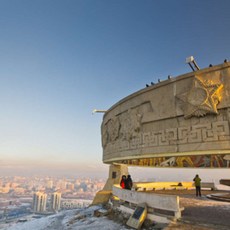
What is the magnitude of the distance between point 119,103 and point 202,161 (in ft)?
19.8

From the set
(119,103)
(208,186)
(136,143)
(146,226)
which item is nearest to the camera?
(146,226)

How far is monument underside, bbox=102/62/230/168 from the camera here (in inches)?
358

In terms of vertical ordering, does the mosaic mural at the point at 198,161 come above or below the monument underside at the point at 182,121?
below

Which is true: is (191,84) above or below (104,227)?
above

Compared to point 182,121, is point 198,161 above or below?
below

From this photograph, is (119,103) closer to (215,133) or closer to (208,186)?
(215,133)

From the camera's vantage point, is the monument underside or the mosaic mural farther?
the mosaic mural

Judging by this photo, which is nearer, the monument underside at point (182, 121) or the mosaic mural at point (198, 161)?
the monument underside at point (182, 121)

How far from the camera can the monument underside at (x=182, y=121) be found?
9.09 m

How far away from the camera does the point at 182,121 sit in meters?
10.0

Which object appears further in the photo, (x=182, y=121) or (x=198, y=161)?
(x=198, y=161)

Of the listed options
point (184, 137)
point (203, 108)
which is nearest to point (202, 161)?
point (184, 137)

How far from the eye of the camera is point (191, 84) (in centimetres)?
994

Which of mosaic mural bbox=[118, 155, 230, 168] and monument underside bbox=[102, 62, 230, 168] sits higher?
monument underside bbox=[102, 62, 230, 168]
